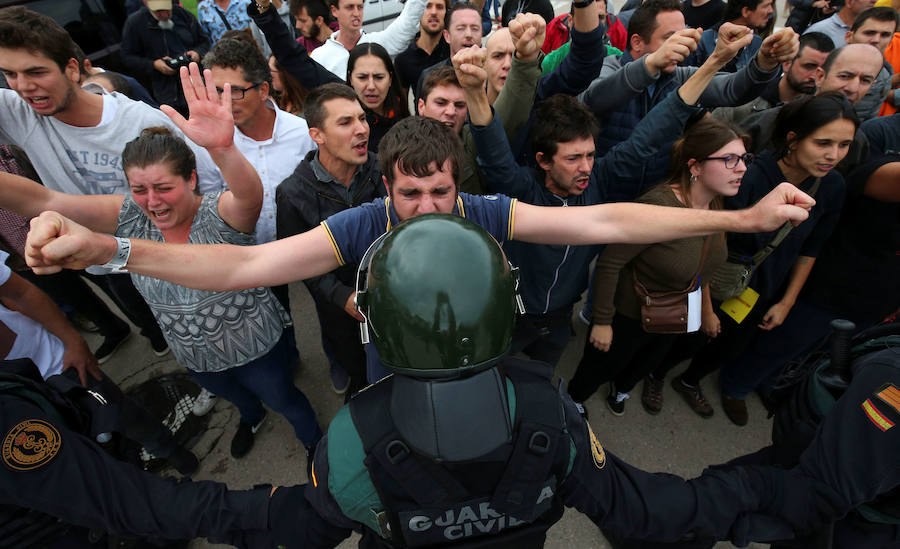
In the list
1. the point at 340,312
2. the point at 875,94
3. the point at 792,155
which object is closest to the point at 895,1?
the point at 875,94

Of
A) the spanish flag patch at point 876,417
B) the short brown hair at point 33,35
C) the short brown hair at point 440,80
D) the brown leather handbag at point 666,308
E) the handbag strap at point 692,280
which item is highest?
the short brown hair at point 33,35

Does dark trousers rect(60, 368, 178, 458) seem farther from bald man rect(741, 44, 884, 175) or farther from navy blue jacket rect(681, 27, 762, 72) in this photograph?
navy blue jacket rect(681, 27, 762, 72)

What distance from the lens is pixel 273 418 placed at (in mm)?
3041

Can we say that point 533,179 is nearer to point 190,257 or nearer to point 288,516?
point 190,257

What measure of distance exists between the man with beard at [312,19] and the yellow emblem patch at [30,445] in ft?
14.6

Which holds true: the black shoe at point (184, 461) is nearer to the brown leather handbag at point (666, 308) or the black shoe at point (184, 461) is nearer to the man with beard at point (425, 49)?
the brown leather handbag at point (666, 308)

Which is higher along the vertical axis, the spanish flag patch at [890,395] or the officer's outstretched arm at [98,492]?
the spanish flag patch at [890,395]

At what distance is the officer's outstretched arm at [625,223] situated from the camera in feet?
4.97

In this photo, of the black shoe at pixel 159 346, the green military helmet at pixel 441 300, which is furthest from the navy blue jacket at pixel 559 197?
the black shoe at pixel 159 346

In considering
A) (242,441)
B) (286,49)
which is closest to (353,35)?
(286,49)

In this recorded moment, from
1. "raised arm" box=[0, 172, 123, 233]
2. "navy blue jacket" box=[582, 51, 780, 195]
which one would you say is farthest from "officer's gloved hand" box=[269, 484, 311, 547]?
"navy blue jacket" box=[582, 51, 780, 195]

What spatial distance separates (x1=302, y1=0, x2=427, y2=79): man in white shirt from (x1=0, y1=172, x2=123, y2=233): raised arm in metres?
2.46

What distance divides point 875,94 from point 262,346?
475cm

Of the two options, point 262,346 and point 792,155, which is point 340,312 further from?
point 792,155
